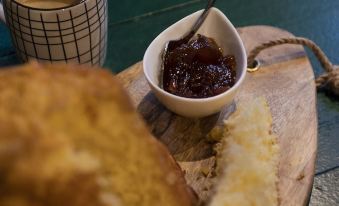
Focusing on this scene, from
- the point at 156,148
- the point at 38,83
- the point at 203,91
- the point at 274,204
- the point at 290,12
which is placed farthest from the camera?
the point at 290,12

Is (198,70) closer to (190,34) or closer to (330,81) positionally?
(190,34)

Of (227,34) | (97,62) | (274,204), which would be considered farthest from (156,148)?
(97,62)

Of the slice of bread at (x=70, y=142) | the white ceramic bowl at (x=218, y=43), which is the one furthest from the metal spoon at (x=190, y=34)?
the slice of bread at (x=70, y=142)

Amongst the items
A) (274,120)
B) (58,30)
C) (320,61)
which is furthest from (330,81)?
(58,30)

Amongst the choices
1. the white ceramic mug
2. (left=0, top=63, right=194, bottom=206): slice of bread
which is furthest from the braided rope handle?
(left=0, top=63, right=194, bottom=206): slice of bread

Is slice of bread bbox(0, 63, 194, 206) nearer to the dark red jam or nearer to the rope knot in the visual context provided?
the dark red jam

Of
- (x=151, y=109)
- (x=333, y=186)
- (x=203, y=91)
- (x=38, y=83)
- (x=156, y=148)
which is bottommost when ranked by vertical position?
(x=333, y=186)

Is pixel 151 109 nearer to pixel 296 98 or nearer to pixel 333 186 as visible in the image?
pixel 296 98
